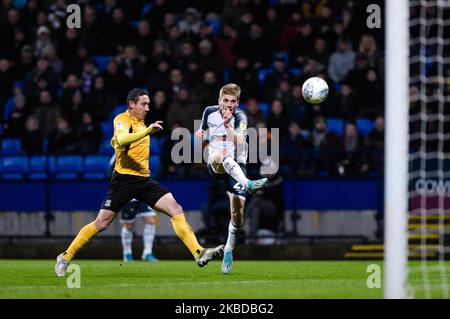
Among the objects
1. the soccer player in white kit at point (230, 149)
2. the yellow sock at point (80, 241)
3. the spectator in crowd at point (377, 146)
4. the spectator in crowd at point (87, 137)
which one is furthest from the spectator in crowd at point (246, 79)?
the yellow sock at point (80, 241)

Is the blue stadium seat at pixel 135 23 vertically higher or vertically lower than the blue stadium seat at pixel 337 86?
higher

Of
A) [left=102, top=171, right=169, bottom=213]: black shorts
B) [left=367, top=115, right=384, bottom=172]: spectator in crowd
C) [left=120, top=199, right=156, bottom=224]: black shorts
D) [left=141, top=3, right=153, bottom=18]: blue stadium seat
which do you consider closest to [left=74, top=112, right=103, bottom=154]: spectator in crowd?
[left=120, top=199, right=156, bottom=224]: black shorts

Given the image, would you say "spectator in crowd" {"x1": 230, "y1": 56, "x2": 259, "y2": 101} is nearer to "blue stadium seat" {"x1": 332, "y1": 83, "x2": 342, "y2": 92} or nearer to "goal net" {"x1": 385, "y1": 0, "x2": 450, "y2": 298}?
"blue stadium seat" {"x1": 332, "y1": 83, "x2": 342, "y2": 92}

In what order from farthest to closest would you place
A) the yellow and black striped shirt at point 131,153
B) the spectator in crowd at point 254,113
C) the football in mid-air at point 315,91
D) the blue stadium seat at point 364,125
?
1. the blue stadium seat at point 364,125
2. the spectator in crowd at point 254,113
3. the football in mid-air at point 315,91
4. the yellow and black striped shirt at point 131,153

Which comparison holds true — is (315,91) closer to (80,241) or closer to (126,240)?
(80,241)

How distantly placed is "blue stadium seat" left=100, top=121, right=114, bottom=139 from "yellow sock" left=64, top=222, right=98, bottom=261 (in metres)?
7.74

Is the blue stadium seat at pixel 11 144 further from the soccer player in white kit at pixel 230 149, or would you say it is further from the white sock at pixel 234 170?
the white sock at pixel 234 170

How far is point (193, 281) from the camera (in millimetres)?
11852

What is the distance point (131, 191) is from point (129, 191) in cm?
3

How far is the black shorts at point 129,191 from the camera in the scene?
12.6 metres

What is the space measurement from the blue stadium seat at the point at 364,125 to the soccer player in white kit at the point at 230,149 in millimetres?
6336

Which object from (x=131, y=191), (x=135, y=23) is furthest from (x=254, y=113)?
(x=131, y=191)

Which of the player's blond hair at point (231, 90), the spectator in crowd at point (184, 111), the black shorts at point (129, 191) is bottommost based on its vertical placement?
the black shorts at point (129, 191)
